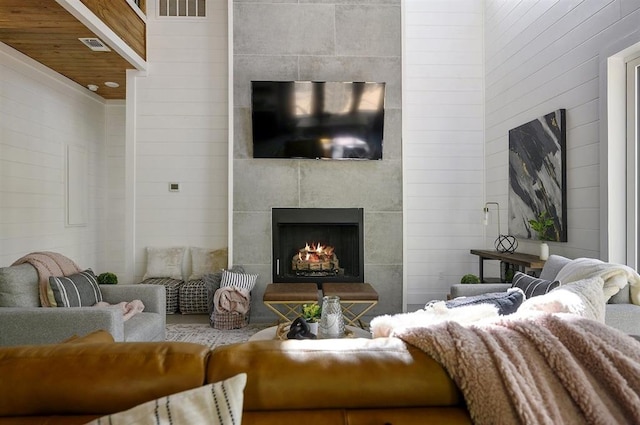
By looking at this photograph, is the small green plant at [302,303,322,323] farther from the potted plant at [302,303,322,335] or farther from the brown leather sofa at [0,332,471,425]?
the brown leather sofa at [0,332,471,425]

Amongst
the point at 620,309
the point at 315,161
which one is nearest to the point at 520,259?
the point at 620,309

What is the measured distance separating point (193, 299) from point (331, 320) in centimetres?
243

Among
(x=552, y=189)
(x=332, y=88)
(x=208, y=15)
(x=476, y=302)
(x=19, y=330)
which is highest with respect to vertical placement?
(x=208, y=15)

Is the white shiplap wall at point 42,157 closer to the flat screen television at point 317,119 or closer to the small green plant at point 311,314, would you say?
the flat screen television at point 317,119

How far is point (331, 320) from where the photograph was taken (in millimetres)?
2590

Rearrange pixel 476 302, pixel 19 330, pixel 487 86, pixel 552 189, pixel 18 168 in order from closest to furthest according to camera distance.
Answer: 1. pixel 476 302
2. pixel 19 330
3. pixel 552 189
4. pixel 18 168
5. pixel 487 86

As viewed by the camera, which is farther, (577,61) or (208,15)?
(208,15)

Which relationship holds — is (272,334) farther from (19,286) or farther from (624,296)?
(624,296)

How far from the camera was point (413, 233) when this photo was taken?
509cm

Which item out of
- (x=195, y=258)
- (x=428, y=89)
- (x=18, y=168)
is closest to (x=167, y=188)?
(x=195, y=258)

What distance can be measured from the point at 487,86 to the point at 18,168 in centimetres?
511

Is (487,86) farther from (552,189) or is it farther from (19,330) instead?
(19,330)

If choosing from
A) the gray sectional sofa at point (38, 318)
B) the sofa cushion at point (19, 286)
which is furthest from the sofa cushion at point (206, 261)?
the sofa cushion at point (19, 286)

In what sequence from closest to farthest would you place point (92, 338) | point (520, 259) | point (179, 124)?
point (92, 338) < point (520, 259) < point (179, 124)
